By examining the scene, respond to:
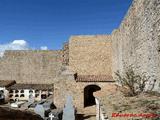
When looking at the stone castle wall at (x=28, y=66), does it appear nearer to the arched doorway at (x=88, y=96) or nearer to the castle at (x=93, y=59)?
the castle at (x=93, y=59)

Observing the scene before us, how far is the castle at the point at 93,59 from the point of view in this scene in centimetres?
1009

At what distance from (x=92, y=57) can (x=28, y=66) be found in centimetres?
851

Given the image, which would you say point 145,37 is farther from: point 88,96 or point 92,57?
point 88,96

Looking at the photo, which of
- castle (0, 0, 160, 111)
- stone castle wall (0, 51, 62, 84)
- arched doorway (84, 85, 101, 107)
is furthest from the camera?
stone castle wall (0, 51, 62, 84)

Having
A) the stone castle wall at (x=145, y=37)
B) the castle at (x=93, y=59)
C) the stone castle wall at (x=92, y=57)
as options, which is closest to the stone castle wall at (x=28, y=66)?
the castle at (x=93, y=59)

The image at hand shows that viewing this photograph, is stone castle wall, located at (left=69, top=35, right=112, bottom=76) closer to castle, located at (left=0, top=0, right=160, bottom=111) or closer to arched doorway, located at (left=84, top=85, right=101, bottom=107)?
castle, located at (left=0, top=0, right=160, bottom=111)

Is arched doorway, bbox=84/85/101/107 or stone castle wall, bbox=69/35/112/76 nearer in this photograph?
arched doorway, bbox=84/85/101/107

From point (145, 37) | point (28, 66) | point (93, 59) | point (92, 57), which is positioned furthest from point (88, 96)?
point (145, 37)

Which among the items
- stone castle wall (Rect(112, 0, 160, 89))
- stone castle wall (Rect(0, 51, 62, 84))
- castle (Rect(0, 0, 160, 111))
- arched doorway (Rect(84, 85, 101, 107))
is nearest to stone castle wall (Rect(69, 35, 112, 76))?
castle (Rect(0, 0, 160, 111))

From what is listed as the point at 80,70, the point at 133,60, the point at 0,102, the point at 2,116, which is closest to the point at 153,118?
the point at 2,116

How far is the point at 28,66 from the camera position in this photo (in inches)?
1235

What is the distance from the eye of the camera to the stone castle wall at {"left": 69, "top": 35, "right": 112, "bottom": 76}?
2555 centimetres

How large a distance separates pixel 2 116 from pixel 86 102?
71.5 feet

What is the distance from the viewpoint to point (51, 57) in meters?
31.2
